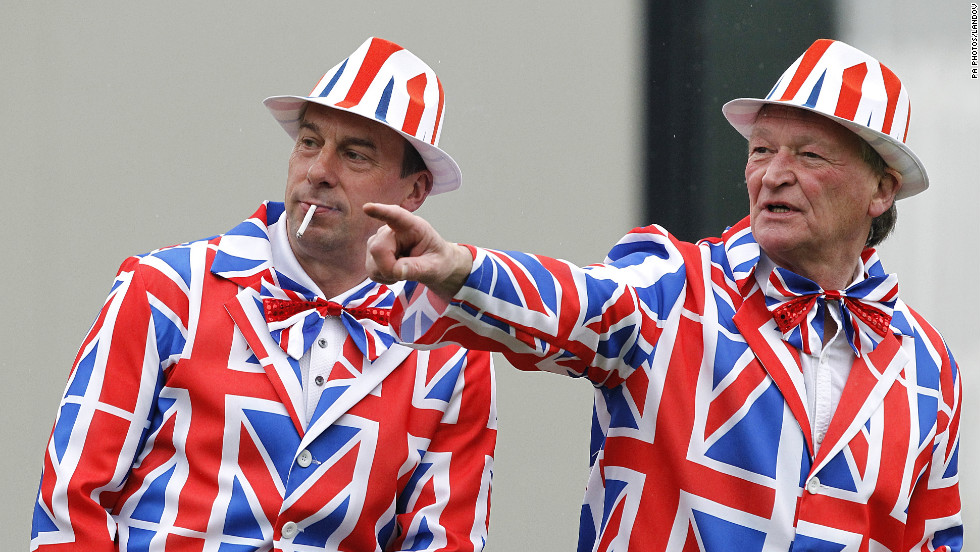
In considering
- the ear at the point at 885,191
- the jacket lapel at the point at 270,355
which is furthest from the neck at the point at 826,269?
the jacket lapel at the point at 270,355

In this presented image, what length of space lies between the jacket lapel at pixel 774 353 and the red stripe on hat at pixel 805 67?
0.44m

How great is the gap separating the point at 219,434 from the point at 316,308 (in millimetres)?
A: 350

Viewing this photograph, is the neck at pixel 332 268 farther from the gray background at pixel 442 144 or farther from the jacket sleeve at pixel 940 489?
the jacket sleeve at pixel 940 489

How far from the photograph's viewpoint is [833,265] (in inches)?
106

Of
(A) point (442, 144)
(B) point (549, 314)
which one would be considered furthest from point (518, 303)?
(A) point (442, 144)

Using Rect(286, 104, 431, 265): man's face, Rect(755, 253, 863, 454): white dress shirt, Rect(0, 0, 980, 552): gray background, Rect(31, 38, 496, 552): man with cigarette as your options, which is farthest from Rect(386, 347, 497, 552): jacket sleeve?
Rect(0, 0, 980, 552): gray background

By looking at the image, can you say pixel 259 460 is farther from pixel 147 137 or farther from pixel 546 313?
pixel 147 137

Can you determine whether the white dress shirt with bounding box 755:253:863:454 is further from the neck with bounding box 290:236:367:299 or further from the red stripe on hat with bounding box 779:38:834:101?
the neck with bounding box 290:236:367:299

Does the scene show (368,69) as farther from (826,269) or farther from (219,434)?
(826,269)

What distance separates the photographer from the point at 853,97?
Result: 2.56 meters

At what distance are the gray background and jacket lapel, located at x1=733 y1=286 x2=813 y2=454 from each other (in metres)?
1.67

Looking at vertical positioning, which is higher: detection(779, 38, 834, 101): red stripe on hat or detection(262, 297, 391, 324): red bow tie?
detection(779, 38, 834, 101): red stripe on hat

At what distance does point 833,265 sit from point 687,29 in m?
1.92

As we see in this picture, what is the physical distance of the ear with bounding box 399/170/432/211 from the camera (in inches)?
118
